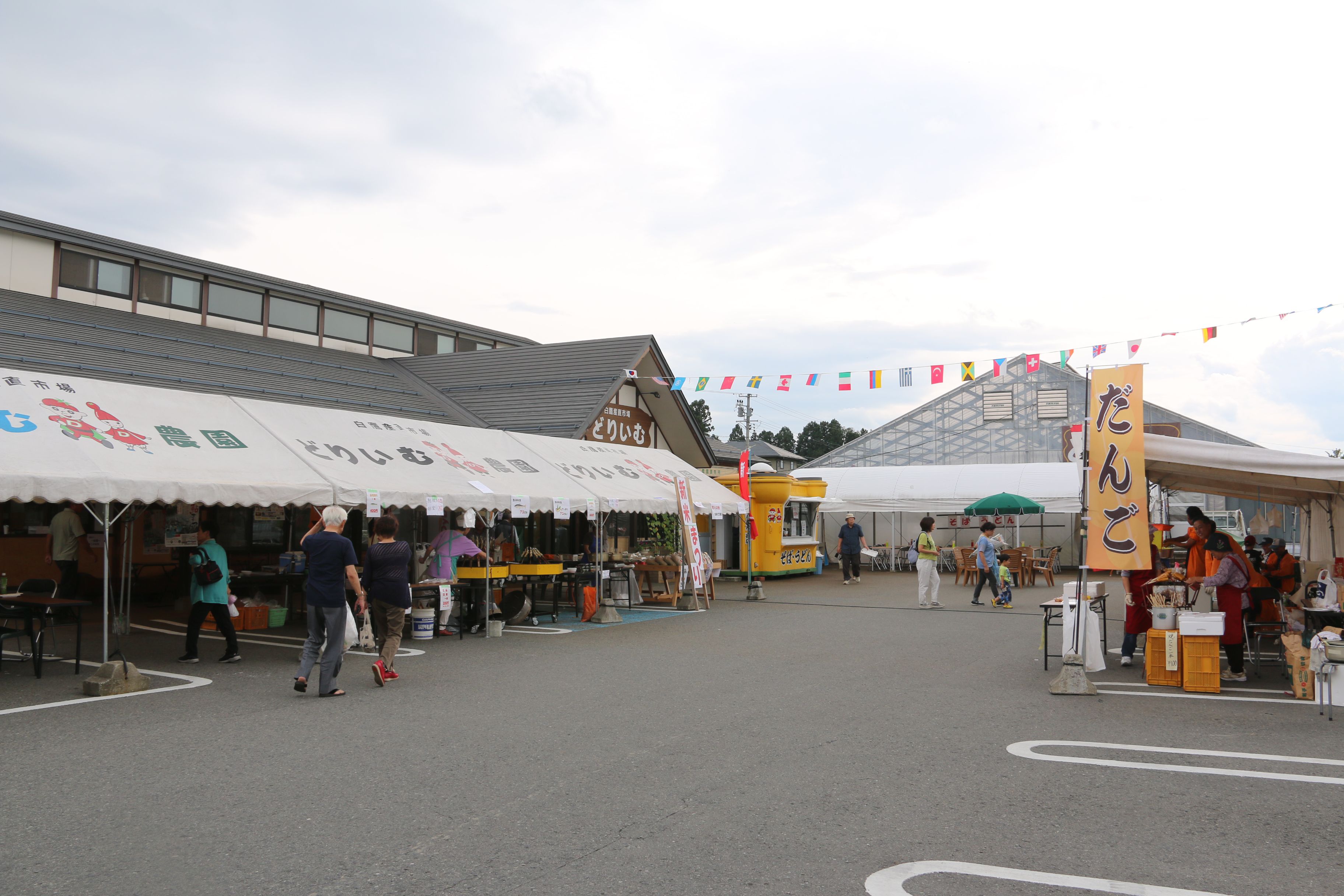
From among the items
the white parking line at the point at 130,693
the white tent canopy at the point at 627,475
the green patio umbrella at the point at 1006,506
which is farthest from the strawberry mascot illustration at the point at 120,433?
the green patio umbrella at the point at 1006,506

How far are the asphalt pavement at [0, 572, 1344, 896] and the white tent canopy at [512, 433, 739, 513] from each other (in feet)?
19.2

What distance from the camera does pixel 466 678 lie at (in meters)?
9.06

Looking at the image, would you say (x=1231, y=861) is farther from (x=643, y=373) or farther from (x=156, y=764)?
(x=643, y=373)

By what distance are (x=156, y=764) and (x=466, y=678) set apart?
3.53 metres

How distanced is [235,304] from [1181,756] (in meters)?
18.8

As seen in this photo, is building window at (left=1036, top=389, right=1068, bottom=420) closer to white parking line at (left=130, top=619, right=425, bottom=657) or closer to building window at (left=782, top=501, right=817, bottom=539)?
building window at (left=782, top=501, right=817, bottom=539)

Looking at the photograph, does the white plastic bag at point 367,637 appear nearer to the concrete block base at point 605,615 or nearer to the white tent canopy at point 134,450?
the white tent canopy at point 134,450

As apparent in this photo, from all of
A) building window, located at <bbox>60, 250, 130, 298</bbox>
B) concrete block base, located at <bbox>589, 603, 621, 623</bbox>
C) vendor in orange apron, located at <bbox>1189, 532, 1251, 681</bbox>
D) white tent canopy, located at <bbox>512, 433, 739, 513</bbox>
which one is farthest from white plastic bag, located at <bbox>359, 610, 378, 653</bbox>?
building window, located at <bbox>60, 250, 130, 298</bbox>

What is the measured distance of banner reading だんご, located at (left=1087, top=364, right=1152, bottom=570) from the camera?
8.22 meters

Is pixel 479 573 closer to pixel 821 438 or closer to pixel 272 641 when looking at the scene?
pixel 272 641

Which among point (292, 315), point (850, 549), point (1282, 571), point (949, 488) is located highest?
point (292, 315)

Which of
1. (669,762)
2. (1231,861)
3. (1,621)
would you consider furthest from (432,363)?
(1231,861)

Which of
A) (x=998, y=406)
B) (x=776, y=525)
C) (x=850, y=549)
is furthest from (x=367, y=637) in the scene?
(x=998, y=406)

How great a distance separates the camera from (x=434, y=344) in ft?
79.3
